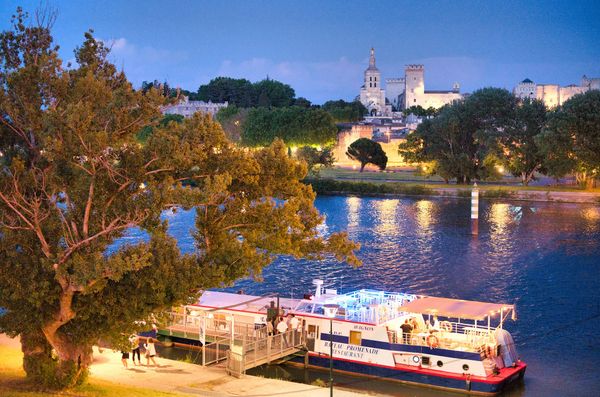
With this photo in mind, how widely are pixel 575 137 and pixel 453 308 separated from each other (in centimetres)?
5930

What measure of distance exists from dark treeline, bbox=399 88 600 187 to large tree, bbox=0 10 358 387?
66.7 m

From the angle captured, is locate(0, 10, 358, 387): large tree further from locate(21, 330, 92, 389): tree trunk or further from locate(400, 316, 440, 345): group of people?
locate(400, 316, 440, 345): group of people

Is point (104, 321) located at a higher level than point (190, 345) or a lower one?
higher

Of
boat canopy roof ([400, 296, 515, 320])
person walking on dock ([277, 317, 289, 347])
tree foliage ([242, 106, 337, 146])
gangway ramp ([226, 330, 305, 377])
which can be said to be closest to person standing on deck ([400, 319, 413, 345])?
boat canopy roof ([400, 296, 515, 320])

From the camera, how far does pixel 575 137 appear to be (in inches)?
3150

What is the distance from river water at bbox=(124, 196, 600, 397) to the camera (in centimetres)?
2823

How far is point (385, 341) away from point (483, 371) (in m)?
3.37

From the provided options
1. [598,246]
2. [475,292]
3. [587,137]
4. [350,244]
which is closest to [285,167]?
[350,244]

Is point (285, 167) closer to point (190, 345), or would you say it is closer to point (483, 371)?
point (483, 371)

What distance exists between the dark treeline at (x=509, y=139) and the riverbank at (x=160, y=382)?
62.9 metres

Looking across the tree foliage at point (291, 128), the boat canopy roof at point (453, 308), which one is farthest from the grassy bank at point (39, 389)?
the tree foliage at point (291, 128)

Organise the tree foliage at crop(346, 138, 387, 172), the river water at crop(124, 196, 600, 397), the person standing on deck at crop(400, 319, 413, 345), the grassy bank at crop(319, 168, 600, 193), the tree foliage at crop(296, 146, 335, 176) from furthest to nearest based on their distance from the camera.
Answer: the tree foliage at crop(346, 138, 387, 172) → the tree foliage at crop(296, 146, 335, 176) → the grassy bank at crop(319, 168, 600, 193) → the river water at crop(124, 196, 600, 397) → the person standing on deck at crop(400, 319, 413, 345)

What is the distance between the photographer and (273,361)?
26.6m

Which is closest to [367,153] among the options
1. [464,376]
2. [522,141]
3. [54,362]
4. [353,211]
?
[522,141]
